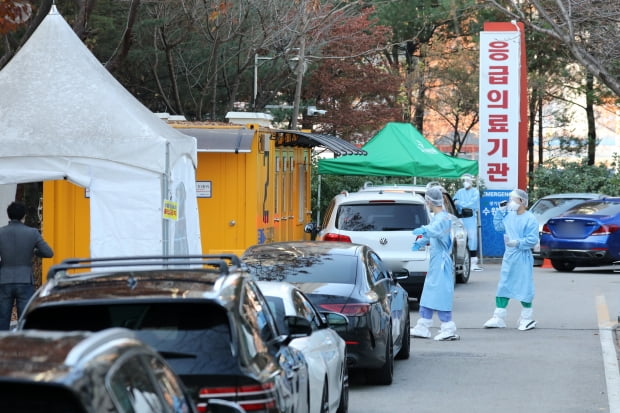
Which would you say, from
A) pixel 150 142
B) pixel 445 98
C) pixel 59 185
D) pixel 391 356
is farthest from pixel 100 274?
pixel 445 98

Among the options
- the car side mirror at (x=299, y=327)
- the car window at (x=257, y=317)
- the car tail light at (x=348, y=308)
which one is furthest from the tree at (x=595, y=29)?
the car window at (x=257, y=317)

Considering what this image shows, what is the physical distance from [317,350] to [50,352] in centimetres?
477

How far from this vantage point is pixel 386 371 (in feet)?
37.2

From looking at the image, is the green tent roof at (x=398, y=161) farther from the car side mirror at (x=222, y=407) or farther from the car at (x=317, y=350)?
the car side mirror at (x=222, y=407)

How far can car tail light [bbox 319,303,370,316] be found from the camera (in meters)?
10.9

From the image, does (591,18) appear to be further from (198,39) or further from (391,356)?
(198,39)

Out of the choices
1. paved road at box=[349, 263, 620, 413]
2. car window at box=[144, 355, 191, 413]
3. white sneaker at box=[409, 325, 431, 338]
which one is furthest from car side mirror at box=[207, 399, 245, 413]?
white sneaker at box=[409, 325, 431, 338]

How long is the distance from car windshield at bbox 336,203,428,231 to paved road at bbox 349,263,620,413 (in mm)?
1411

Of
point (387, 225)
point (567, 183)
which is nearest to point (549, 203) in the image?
point (567, 183)

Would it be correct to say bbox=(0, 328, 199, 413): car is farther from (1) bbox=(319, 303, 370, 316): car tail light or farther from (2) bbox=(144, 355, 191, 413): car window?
(1) bbox=(319, 303, 370, 316): car tail light

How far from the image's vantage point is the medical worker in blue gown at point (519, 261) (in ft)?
51.1

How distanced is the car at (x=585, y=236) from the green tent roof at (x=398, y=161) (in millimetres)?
2961

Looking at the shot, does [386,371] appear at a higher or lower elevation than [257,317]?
lower

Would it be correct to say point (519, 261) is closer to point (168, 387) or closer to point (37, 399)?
point (168, 387)
